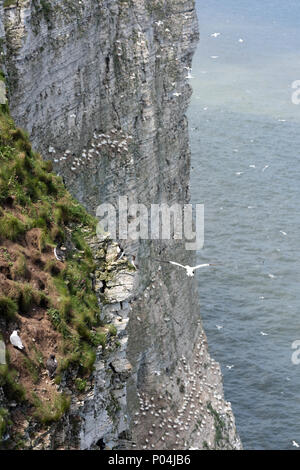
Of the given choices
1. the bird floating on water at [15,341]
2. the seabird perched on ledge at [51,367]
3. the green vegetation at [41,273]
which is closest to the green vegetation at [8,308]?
the green vegetation at [41,273]

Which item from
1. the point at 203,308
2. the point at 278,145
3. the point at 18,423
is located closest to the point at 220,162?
the point at 278,145

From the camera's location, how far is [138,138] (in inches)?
1335

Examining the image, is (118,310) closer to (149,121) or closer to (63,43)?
(63,43)

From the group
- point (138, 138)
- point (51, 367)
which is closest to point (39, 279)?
point (51, 367)

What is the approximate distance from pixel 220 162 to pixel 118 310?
58893 mm

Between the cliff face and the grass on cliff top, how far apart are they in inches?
129

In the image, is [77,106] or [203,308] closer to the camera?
[77,106]

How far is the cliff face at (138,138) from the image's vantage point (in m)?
26.0

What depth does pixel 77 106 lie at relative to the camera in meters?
29.1

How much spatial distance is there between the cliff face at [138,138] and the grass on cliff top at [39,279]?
10.8 feet

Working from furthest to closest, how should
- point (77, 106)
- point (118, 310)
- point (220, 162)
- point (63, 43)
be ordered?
point (220, 162) < point (77, 106) < point (63, 43) < point (118, 310)

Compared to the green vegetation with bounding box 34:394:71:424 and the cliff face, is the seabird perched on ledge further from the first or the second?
the cliff face

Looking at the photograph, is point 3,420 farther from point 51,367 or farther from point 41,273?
point 41,273

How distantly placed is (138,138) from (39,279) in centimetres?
1761
